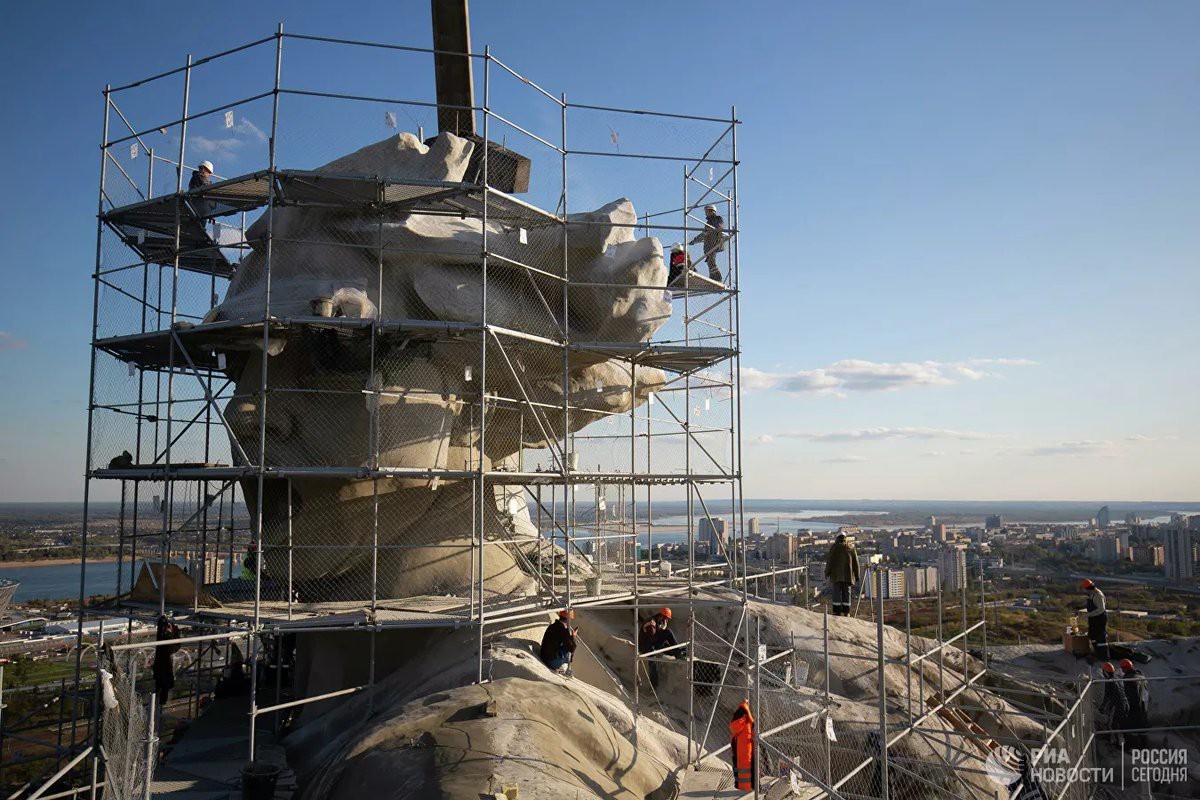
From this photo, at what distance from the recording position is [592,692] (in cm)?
1198

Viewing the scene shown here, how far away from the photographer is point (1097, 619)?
16.4 meters

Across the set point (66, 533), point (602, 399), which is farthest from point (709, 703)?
point (66, 533)

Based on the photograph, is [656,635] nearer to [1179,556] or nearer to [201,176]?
[201,176]

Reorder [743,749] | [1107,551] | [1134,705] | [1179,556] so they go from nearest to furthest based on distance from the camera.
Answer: [743,749] < [1134,705] < [1179,556] < [1107,551]

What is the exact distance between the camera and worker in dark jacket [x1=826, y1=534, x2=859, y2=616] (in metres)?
17.2

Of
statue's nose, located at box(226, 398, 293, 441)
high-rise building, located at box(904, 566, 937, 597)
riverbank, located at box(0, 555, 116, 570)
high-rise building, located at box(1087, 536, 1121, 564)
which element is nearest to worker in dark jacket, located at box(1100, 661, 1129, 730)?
high-rise building, located at box(904, 566, 937, 597)

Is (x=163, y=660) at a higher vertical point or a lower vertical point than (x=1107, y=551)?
higher

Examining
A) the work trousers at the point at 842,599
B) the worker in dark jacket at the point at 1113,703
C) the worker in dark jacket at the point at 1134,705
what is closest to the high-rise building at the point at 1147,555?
the worker in dark jacket at the point at 1134,705

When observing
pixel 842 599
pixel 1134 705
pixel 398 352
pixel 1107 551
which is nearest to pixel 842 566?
pixel 842 599

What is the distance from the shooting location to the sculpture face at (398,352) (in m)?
13.4

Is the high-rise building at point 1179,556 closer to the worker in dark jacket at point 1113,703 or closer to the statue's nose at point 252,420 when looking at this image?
the worker in dark jacket at point 1113,703

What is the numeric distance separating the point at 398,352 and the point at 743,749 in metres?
8.29

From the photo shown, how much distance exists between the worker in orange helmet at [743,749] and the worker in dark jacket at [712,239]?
9924 mm

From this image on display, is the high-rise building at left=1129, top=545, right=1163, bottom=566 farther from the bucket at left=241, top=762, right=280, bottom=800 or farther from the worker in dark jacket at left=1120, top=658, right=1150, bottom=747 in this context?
the bucket at left=241, top=762, right=280, bottom=800
